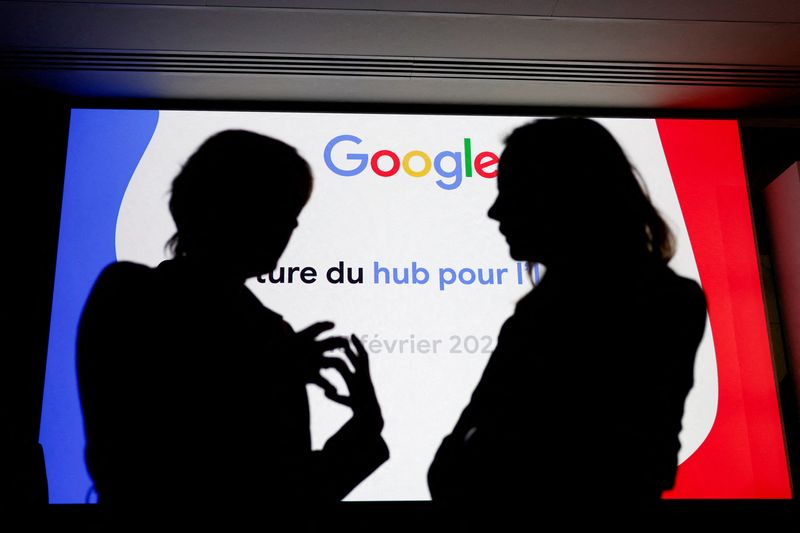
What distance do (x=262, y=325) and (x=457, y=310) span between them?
0.78m

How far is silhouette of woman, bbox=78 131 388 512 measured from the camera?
85.4 inches

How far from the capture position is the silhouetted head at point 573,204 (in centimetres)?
246

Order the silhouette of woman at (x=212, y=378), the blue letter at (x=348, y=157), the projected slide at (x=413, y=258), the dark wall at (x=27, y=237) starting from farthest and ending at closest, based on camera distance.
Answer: the blue letter at (x=348, y=157) → the dark wall at (x=27, y=237) → the projected slide at (x=413, y=258) → the silhouette of woman at (x=212, y=378)

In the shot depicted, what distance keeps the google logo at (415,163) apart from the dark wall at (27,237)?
4.12ft

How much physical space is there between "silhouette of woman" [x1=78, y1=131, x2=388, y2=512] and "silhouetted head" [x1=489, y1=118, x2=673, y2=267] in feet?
2.83

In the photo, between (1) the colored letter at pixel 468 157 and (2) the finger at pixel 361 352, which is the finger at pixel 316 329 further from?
(1) the colored letter at pixel 468 157

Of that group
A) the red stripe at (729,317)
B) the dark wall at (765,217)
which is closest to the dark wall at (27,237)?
the red stripe at (729,317)

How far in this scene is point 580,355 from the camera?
229 centimetres

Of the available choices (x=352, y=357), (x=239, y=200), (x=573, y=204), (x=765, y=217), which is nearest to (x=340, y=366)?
(x=352, y=357)

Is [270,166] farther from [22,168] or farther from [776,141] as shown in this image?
[776,141]

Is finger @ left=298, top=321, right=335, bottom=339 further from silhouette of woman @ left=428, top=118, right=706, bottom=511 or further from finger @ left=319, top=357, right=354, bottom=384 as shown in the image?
silhouette of woman @ left=428, top=118, right=706, bottom=511

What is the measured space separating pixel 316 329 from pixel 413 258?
0.49 metres

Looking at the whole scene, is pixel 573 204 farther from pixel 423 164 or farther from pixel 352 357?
pixel 352 357

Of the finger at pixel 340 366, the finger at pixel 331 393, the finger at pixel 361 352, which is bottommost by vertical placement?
the finger at pixel 331 393
